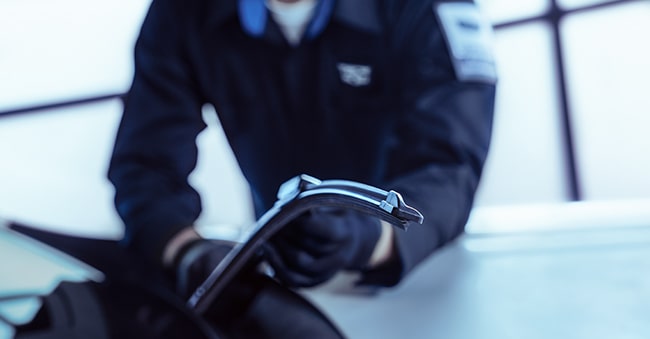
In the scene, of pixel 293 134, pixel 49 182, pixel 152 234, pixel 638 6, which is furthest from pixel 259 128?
pixel 638 6

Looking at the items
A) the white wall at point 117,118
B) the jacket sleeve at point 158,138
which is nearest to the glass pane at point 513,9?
the white wall at point 117,118

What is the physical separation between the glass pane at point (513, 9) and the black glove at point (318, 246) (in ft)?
1.56

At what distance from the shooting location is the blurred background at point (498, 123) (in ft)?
2.50

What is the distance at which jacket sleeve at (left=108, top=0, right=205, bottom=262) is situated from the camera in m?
0.62

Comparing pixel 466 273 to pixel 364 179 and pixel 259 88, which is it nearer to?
pixel 364 179

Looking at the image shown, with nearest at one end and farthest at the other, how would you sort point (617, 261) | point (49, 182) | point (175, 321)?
1. point (175, 321)
2. point (617, 261)
3. point (49, 182)

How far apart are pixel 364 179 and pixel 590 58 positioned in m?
0.46

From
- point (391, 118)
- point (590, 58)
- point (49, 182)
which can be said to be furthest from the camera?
point (590, 58)

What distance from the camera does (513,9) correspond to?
2.98 ft

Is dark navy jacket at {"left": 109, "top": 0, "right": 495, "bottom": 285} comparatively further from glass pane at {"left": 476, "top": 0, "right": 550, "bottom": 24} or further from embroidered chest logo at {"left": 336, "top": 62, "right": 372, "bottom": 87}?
glass pane at {"left": 476, "top": 0, "right": 550, "bottom": 24}

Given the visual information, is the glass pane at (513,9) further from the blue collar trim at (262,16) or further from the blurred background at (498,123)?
the blue collar trim at (262,16)

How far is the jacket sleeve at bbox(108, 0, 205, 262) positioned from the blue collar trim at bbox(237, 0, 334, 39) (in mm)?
61

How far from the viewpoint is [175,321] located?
36 centimetres

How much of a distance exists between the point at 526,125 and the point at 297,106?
446mm
